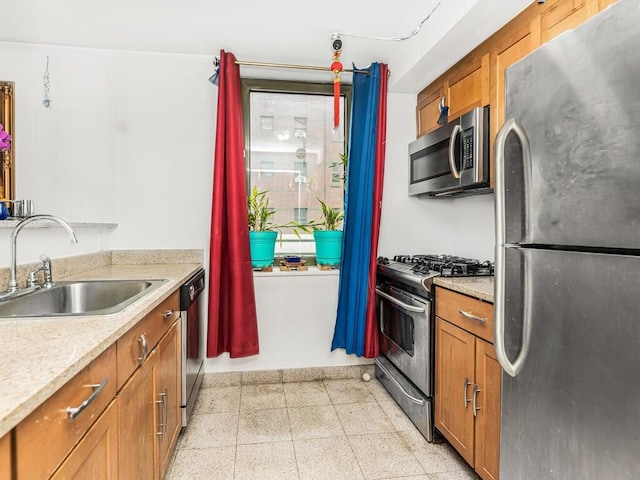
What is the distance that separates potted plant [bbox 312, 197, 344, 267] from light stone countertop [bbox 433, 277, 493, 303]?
0.91 meters

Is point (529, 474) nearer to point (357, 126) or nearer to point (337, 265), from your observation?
point (337, 265)

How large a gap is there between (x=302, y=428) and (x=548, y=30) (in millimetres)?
2311

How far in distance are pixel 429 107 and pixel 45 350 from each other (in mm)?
2576

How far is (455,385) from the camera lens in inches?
68.0

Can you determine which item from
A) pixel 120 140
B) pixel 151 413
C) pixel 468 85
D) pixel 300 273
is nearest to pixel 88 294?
pixel 151 413

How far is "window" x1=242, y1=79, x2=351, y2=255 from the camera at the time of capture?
109 inches

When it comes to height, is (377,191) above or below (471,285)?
above

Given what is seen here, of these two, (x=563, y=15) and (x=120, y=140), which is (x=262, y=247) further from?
(x=563, y=15)

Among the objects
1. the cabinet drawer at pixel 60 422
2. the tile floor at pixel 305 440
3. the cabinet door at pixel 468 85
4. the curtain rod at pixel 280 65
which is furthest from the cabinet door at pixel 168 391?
the cabinet door at pixel 468 85

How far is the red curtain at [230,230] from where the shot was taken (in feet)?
7.77

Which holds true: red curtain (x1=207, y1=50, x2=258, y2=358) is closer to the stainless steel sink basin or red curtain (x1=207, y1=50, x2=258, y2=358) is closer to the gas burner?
the stainless steel sink basin

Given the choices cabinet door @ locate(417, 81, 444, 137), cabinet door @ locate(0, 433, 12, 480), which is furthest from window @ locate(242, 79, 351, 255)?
cabinet door @ locate(0, 433, 12, 480)

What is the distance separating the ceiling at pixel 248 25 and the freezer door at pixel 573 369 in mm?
1384

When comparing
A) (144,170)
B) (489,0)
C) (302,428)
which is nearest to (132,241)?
(144,170)
